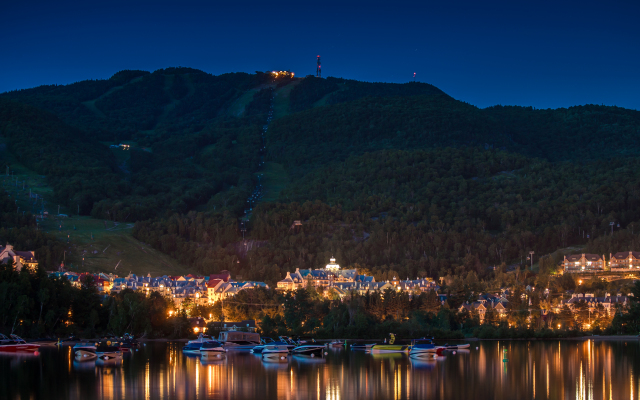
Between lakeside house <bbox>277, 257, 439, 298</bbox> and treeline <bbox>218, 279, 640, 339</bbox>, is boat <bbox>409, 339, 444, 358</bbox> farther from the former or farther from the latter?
lakeside house <bbox>277, 257, 439, 298</bbox>

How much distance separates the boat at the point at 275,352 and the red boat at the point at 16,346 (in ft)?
87.5

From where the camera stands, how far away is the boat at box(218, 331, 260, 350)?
97.9m

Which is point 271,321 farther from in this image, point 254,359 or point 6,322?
point 6,322

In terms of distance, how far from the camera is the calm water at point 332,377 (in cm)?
5594

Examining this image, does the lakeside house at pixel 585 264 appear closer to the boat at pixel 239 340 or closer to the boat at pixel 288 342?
the boat at pixel 288 342

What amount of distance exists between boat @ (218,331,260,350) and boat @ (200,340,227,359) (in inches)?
330

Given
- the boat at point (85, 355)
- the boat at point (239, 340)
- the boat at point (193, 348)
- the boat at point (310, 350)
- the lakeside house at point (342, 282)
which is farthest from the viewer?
the lakeside house at point (342, 282)

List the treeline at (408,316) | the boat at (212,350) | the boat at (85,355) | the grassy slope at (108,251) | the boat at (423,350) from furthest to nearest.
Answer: the grassy slope at (108,251) → the treeline at (408,316) → the boat at (212,350) → the boat at (423,350) → the boat at (85,355)

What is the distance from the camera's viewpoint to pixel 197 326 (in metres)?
113

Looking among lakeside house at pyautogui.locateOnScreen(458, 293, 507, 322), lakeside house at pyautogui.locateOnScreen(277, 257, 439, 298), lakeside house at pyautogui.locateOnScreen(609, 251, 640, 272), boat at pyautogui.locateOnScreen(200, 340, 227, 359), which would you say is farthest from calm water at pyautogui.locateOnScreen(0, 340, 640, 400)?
lakeside house at pyautogui.locateOnScreen(609, 251, 640, 272)

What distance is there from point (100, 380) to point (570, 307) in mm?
85475

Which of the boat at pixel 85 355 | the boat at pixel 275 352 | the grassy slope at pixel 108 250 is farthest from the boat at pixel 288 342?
the grassy slope at pixel 108 250

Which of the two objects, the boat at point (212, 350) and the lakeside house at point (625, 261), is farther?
the lakeside house at point (625, 261)

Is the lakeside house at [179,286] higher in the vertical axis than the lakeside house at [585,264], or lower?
lower
